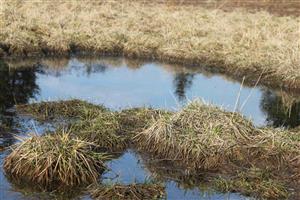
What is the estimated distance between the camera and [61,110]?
16.0 meters

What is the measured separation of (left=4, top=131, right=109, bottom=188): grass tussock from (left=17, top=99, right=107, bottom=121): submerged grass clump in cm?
376

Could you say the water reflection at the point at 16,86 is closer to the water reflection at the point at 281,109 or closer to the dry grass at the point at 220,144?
the dry grass at the point at 220,144

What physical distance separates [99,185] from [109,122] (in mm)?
3543

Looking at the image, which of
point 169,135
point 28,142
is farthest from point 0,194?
point 169,135

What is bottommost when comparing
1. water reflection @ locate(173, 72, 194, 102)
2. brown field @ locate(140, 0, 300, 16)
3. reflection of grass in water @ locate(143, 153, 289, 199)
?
reflection of grass in water @ locate(143, 153, 289, 199)

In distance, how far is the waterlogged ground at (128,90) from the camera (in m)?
14.9

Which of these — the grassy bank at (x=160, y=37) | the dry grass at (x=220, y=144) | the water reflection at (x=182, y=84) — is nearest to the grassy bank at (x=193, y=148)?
the dry grass at (x=220, y=144)

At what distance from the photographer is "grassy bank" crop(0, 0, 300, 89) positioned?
2342 centimetres

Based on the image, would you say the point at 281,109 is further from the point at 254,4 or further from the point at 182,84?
the point at 254,4

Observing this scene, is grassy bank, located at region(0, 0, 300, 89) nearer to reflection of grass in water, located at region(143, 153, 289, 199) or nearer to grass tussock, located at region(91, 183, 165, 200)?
reflection of grass in water, located at region(143, 153, 289, 199)

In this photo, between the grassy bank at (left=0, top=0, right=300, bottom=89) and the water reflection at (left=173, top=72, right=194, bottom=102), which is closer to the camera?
the water reflection at (left=173, top=72, right=194, bottom=102)

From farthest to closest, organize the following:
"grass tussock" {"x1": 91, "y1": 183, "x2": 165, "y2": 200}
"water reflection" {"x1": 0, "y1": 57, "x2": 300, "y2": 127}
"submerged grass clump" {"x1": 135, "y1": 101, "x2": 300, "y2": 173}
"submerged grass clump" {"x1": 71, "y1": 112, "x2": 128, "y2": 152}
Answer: "water reflection" {"x1": 0, "y1": 57, "x2": 300, "y2": 127}
"submerged grass clump" {"x1": 71, "y1": 112, "x2": 128, "y2": 152}
"submerged grass clump" {"x1": 135, "y1": 101, "x2": 300, "y2": 173}
"grass tussock" {"x1": 91, "y1": 183, "x2": 165, "y2": 200}

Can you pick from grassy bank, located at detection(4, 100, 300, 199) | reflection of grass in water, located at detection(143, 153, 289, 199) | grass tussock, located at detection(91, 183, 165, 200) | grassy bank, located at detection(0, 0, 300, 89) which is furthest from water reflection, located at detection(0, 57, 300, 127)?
grass tussock, located at detection(91, 183, 165, 200)

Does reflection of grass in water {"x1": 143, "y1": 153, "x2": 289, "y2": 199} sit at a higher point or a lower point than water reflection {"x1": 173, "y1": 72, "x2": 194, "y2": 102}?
lower
